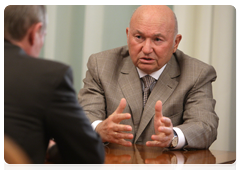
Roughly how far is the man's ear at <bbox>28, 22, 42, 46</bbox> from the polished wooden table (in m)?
0.44

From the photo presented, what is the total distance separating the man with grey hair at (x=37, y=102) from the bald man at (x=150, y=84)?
2.73ft

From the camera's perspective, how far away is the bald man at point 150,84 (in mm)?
1891

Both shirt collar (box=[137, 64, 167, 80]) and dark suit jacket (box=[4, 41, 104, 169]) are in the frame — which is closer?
dark suit jacket (box=[4, 41, 104, 169])

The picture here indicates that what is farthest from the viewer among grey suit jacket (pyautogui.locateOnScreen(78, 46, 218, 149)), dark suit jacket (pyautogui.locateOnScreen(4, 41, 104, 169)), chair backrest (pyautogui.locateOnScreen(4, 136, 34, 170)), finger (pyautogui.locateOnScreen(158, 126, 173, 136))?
grey suit jacket (pyautogui.locateOnScreen(78, 46, 218, 149))

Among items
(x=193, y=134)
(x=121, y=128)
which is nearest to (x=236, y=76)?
(x=193, y=134)

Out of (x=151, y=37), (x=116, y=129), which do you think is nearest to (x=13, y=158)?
(x=116, y=129)

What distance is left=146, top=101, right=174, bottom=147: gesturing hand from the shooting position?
145 cm

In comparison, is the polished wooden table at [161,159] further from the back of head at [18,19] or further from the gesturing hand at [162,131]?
the back of head at [18,19]

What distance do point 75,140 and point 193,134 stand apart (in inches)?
36.1

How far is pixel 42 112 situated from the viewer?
855mm

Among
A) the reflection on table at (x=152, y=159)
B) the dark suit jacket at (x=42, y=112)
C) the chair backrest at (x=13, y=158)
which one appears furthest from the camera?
the reflection on table at (x=152, y=159)

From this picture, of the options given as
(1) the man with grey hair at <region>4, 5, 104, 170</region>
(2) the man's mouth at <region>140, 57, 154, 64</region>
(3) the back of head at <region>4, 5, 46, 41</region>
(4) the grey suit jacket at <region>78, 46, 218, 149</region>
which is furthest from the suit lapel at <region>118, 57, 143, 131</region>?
(3) the back of head at <region>4, 5, 46, 41</region>

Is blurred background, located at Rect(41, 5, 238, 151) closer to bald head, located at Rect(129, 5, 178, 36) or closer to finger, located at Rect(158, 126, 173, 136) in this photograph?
bald head, located at Rect(129, 5, 178, 36)

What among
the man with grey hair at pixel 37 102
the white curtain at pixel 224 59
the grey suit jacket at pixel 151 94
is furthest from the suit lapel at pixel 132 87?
the white curtain at pixel 224 59
